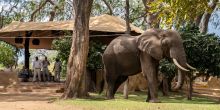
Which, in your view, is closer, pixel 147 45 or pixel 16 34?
pixel 147 45

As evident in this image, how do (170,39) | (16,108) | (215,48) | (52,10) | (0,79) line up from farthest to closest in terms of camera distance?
(52,10) → (0,79) → (215,48) → (170,39) → (16,108)

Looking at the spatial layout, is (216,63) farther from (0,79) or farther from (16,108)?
(0,79)

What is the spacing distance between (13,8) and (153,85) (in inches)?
970

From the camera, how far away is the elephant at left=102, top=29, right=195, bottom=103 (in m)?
13.9

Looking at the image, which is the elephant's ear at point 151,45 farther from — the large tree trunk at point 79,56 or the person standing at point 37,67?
the person standing at point 37,67

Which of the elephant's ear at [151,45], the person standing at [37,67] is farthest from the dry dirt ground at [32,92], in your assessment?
the elephant's ear at [151,45]

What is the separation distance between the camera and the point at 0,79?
22.3 metres

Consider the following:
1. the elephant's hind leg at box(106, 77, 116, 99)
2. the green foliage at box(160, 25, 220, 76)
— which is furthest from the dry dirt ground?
the green foliage at box(160, 25, 220, 76)

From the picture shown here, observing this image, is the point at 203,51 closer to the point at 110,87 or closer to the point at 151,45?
the point at 151,45

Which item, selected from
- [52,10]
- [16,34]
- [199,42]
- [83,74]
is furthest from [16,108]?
[52,10]

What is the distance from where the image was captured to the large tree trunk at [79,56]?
49.9ft

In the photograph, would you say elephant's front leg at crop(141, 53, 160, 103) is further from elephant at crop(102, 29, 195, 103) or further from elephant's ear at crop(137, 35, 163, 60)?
elephant's ear at crop(137, 35, 163, 60)

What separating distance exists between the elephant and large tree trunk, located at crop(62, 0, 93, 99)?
98 centimetres

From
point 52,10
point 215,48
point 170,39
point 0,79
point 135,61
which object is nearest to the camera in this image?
point 170,39
